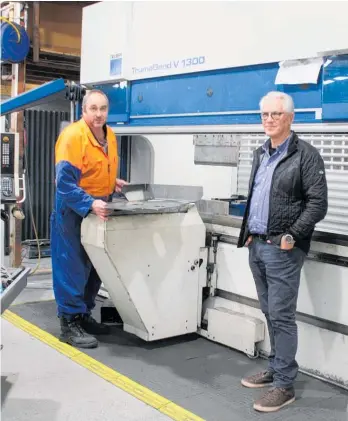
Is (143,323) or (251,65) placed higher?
(251,65)

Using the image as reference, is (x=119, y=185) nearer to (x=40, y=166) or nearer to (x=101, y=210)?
(x=101, y=210)

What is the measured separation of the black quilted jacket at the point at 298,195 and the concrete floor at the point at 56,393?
1.06 m

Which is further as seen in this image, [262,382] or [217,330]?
[217,330]

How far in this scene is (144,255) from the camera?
335 centimetres

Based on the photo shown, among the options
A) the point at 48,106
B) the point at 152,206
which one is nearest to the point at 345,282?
the point at 152,206

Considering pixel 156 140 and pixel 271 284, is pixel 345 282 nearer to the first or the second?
pixel 271 284

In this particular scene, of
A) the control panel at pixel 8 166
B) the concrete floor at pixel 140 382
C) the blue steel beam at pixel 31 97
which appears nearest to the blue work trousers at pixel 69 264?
the concrete floor at pixel 140 382

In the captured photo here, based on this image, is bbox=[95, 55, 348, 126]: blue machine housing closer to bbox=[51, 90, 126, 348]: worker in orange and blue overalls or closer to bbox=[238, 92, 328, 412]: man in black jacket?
bbox=[238, 92, 328, 412]: man in black jacket

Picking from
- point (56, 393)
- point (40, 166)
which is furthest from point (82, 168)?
point (40, 166)

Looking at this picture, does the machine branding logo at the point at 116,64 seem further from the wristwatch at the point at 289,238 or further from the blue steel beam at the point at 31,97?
the wristwatch at the point at 289,238

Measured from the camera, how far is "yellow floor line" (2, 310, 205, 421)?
2602 millimetres

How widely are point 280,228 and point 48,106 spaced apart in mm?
4869

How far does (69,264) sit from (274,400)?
154 centimetres

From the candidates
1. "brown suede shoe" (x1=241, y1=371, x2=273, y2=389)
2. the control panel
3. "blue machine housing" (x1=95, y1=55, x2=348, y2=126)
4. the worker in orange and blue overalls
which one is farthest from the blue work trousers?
"brown suede shoe" (x1=241, y1=371, x2=273, y2=389)
